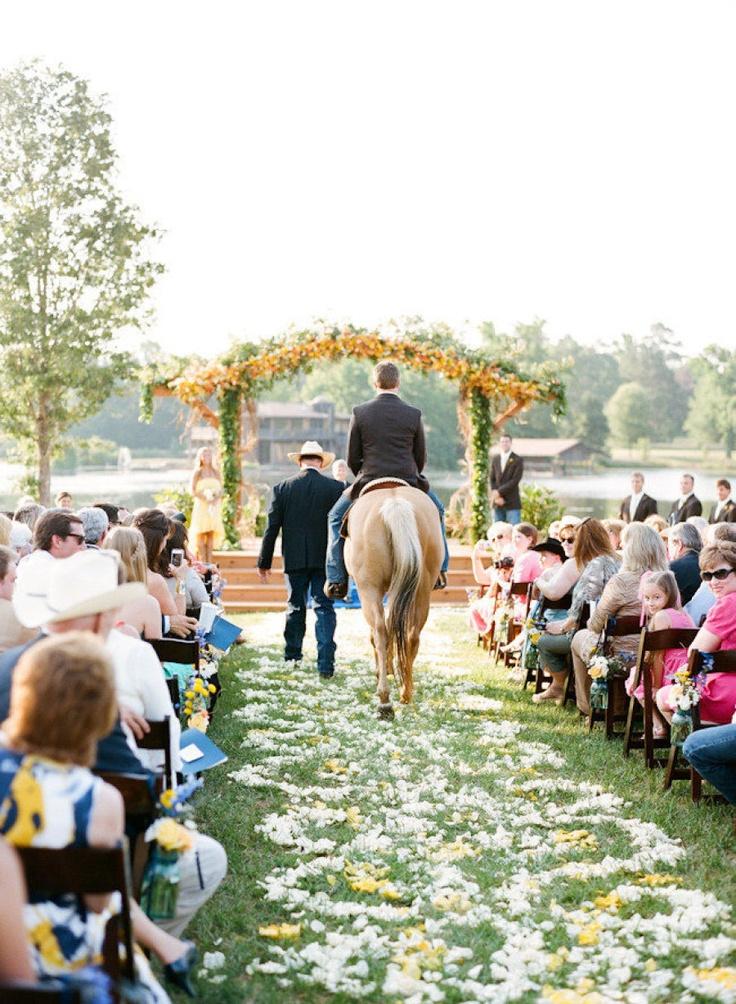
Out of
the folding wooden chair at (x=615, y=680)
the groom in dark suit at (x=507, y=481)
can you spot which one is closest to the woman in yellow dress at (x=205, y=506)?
the groom in dark suit at (x=507, y=481)

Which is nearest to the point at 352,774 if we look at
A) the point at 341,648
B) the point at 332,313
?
the point at 341,648

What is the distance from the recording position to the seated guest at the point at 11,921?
8.46ft

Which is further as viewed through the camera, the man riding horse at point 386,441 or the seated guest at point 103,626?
the man riding horse at point 386,441

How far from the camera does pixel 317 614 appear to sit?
10273 mm

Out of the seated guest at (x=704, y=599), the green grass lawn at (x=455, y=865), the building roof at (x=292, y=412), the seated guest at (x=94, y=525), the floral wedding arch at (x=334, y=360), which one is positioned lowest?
the green grass lawn at (x=455, y=865)

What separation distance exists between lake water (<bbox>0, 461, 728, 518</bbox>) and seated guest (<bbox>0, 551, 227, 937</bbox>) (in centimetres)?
3295

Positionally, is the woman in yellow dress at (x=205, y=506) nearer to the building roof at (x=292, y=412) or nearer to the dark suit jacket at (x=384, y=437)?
the dark suit jacket at (x=384, y=437)

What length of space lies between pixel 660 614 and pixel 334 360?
40.8 feet

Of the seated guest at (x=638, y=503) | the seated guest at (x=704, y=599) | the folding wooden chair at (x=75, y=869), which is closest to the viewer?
the folding wooden chair at (x=75, y=869)

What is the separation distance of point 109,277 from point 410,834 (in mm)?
20291

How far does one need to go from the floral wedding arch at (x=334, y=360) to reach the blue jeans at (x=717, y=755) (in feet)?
43.4

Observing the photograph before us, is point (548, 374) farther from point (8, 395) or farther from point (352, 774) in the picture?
point (352, 774)

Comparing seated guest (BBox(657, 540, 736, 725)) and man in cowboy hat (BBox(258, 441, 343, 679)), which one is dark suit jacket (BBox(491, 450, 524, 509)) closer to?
man in cowboy hat (BBox(258, 441, 343, 679))

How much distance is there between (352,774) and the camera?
22.2 ft
